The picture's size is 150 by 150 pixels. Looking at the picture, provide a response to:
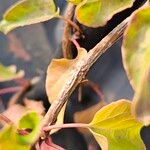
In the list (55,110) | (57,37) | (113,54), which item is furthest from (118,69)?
(55,110)

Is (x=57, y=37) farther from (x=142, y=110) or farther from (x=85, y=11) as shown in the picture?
(x=142, y=110)

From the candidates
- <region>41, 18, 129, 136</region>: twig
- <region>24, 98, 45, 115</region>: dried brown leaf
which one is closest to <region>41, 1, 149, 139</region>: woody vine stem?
<region>41, 18, 129, 136</region>: twig

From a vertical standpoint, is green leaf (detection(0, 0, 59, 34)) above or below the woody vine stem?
above

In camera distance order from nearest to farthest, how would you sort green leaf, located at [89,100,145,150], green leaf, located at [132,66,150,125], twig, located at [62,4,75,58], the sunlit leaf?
green leaf, located at [132,66,150,125]
green leaf, located at [89,100,145,150]
twig, located at [62,4,75,58]
the sunlit leaf

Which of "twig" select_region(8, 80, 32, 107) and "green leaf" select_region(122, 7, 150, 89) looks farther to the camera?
"twig" select_region(8, 80, 32, 107)

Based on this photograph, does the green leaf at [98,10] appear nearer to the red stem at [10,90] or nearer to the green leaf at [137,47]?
the green leaf at [137,47]

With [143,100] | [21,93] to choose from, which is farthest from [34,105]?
[143,100]

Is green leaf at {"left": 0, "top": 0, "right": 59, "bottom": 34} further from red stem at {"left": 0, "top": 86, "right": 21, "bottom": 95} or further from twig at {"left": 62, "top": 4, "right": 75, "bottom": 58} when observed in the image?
red stem at {"left": 0, "top": 86, "right": 21, "bottom": 95}
